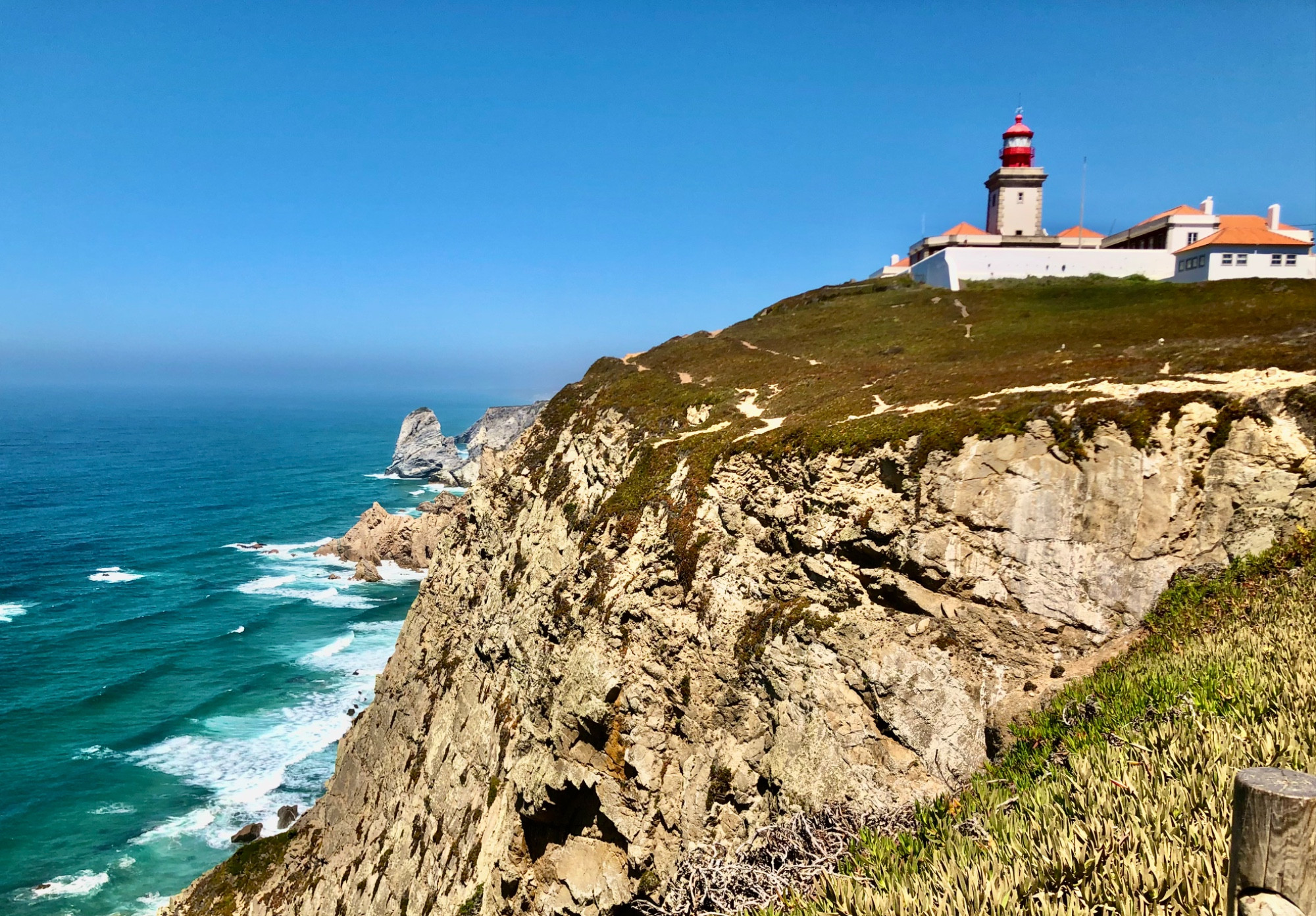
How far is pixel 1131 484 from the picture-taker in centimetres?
1658

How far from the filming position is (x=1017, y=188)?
5478 centimetres

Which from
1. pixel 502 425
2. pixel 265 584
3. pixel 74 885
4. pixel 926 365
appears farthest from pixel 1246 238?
pixel 502 425

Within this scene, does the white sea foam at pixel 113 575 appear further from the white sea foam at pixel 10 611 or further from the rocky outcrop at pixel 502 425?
the rocky outcrop at pixel 502 425

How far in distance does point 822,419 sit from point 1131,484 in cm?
877

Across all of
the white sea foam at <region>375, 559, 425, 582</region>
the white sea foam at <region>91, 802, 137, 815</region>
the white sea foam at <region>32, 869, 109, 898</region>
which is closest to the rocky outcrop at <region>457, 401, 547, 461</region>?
the white sea foam at <region>375, 559, 425, 582</region>

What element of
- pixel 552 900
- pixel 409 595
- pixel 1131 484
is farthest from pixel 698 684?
pixel 409 595

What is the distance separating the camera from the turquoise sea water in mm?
39375

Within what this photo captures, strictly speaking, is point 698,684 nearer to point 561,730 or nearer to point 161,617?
point 561,730

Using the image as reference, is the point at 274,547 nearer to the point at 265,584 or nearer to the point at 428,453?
the point at 265,584

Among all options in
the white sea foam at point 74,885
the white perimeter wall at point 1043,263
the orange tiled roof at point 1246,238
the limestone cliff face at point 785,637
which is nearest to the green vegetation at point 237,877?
the limestone cliff face at point 785,637

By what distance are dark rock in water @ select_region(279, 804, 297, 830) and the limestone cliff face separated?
45.5 feet

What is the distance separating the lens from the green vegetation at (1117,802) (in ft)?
20.9

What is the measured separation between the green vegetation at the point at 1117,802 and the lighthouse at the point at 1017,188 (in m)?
51.2

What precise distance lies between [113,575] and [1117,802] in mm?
99144
